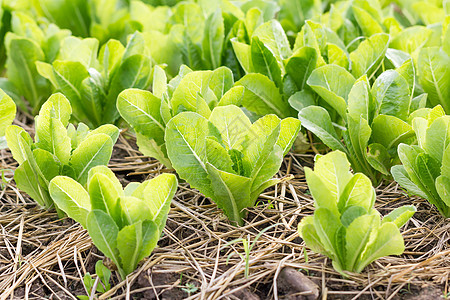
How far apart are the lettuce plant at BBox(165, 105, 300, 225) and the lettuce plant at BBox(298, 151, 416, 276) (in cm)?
24

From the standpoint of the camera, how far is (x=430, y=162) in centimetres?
153

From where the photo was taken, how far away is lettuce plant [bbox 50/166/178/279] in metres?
1.31

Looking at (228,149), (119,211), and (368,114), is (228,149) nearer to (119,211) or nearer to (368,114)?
(119,211)

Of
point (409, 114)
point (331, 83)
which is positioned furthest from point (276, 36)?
point (409, 114)

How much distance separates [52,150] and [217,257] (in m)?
0.65

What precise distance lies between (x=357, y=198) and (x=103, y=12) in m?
2.28

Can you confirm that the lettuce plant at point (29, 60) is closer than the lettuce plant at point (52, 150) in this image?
No

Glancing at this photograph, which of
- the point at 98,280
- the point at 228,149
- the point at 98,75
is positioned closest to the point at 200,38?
the point at 98,75

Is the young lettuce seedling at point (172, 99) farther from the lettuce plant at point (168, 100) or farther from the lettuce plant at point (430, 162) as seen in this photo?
the lettuce plant at point (430, 162)

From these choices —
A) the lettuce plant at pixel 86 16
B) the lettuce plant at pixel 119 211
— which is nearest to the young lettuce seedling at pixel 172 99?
the lettuce plant at pixel 119 211

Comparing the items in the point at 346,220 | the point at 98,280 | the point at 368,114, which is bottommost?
the point at 98,280

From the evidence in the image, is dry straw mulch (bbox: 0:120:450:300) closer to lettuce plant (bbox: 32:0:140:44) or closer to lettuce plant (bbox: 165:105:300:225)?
lettuce plant (bbox: 165:105:300:225)

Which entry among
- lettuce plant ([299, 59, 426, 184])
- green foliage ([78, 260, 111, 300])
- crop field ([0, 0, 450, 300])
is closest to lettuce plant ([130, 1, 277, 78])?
crop field ([0, 0, 450, 300])

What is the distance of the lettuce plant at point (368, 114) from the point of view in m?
1.69
